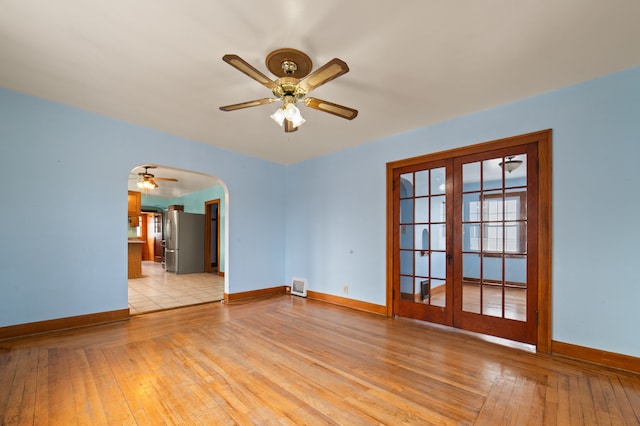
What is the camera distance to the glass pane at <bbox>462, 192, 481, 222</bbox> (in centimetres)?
327

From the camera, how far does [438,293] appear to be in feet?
11.6

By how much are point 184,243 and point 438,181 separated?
715cm

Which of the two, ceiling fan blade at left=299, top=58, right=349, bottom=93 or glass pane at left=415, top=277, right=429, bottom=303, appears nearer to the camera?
ceiling fan blade at left=299, top=58, right=349, bottom=93

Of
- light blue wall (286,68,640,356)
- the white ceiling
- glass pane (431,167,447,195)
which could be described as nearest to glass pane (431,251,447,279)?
glass pane (431,167,447,195)

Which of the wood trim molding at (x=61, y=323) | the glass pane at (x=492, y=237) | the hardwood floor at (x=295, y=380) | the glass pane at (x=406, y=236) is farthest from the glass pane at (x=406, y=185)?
the wood trim molding at (x=61, y=323)

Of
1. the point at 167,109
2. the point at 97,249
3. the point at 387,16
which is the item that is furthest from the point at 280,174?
the point at 387,16

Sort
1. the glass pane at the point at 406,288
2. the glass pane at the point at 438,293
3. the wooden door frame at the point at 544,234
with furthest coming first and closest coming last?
the glass pane at the point at 406,288
the glass pane at the point at 438,293
the wooden door frame at the point at 544,234

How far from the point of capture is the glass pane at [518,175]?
2961mm

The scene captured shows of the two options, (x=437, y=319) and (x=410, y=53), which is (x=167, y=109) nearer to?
(x=410, y=53)

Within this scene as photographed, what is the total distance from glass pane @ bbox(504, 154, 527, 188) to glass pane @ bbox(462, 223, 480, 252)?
579 mm

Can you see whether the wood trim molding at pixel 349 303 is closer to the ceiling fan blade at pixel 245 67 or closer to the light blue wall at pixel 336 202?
the light blue wall at pixel 336 202

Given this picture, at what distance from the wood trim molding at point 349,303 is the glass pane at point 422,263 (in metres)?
0.74

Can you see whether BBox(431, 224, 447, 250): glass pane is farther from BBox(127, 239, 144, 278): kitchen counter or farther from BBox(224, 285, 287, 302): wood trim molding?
BBox(127, 239, 144, 278): kitchen counter

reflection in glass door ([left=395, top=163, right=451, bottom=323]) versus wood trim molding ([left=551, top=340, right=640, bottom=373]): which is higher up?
reflection in glass door ([left=395, top=163, right=451, bottom=323])
